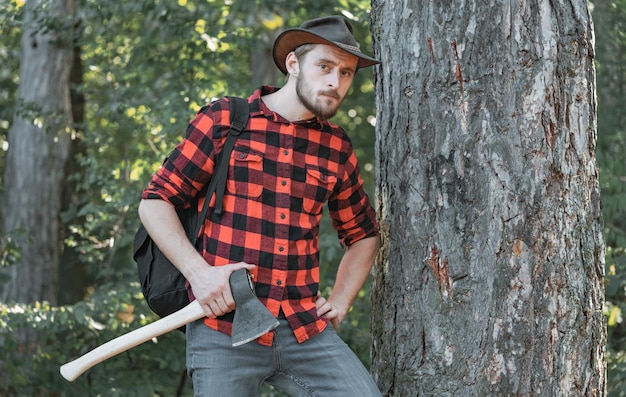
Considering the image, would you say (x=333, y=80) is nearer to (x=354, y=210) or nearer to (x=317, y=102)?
(x=317, y=102)

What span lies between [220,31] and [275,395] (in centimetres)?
290

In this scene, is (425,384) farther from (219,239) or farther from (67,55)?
(67,55)

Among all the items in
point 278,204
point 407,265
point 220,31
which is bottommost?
point 407,265

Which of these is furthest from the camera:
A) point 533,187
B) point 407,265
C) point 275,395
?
point 275,395

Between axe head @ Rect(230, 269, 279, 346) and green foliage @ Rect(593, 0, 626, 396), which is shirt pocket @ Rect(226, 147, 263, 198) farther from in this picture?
green foliage @ Rect(593, 0, 626, 396)

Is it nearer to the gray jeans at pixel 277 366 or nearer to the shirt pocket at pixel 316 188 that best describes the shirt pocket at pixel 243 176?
the shirt pocket at pixel 316 188

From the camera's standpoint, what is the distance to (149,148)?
23.7 feet

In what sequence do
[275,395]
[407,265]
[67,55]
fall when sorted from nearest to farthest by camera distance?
[407,265] → [275,395] → [67,55]

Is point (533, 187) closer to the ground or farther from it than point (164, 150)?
closer to the ground

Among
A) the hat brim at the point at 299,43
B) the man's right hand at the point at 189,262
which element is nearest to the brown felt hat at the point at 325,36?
the hat brim at the point at 299,43

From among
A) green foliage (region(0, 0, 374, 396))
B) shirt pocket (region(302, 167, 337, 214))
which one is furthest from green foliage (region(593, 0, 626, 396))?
shirt pocket (region(302, 167, 337, 214))

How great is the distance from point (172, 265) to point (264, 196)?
1.32 ft

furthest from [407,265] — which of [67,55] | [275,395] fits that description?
[67,55]

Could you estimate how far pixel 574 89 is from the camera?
2.92 meters
